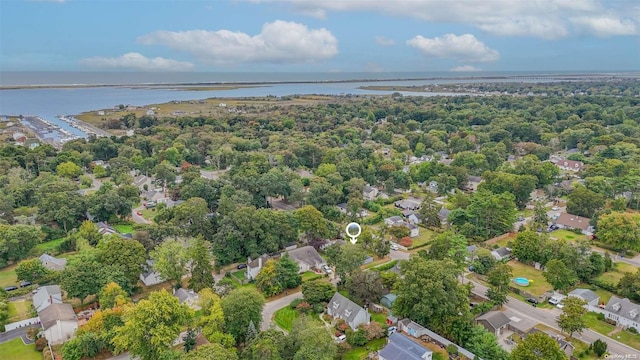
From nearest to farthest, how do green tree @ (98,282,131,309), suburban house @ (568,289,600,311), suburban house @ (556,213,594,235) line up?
green tree @ (98,282,131,309) < suburban house @ (568,289,600,311) < suburban house @ (556,213,594,235)

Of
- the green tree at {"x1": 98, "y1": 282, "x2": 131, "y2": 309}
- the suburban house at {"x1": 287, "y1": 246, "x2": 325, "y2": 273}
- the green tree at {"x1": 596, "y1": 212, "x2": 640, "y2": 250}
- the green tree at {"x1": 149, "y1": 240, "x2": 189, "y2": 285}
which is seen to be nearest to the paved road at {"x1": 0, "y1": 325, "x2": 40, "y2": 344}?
the green tree at {"x1": 98, "y1": 282, "x2": 131, "y2": 309}

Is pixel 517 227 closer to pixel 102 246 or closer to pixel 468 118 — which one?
pixel 102 246

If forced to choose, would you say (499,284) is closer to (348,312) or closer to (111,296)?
(348,312)

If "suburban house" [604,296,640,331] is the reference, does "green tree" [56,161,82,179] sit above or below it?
above

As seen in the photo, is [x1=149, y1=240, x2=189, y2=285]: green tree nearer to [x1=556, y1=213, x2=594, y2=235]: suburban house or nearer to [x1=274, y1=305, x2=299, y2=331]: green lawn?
[x1=274, y1=305, x2=299, y2=331]: green lawn

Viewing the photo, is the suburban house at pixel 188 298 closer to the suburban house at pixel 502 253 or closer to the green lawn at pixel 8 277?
the green lawn at pixel 8 277
